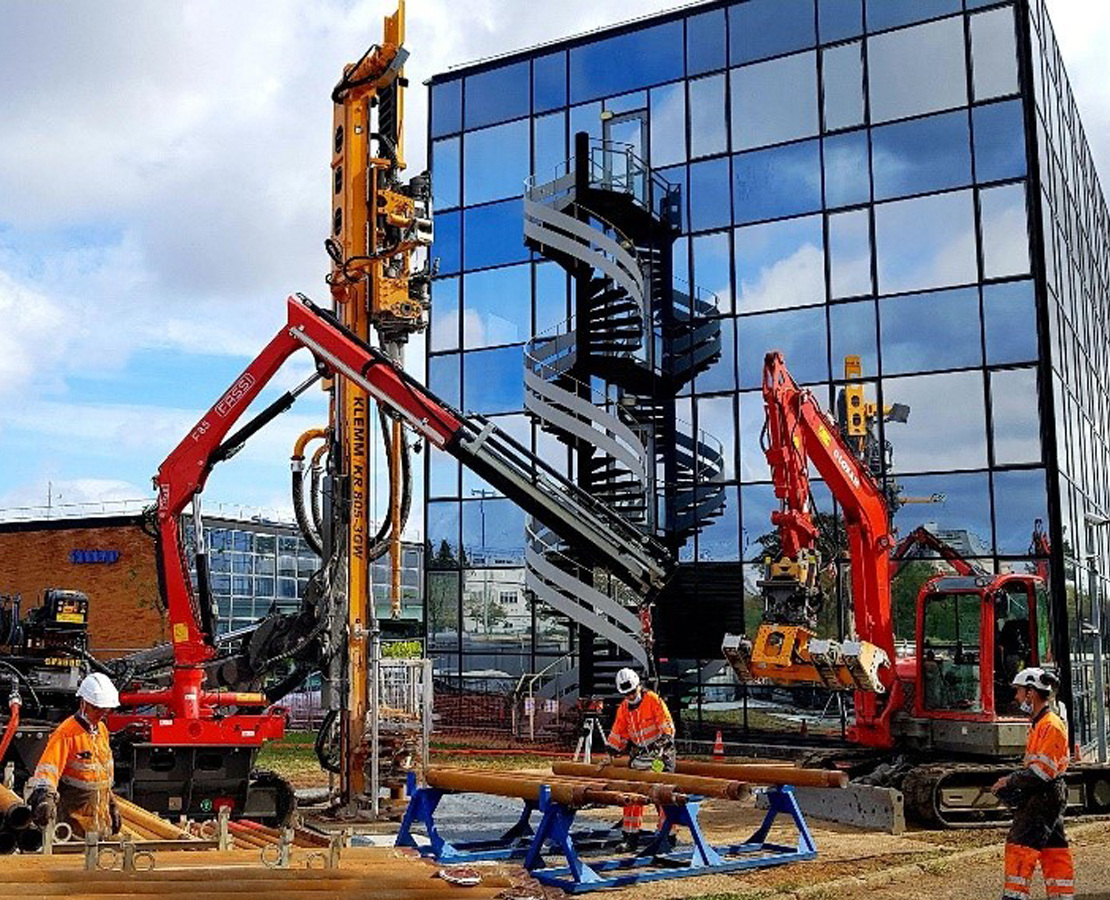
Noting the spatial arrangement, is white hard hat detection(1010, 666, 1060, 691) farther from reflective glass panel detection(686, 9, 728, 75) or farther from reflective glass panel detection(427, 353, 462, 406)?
reflective glass panel detection(427, 353, 462, 406)

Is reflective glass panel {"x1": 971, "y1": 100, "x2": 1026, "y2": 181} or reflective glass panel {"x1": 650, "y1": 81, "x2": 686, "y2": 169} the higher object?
reflective glass panel {"x1": 650, "y1": 81, "x2": 686, "y2": 169}

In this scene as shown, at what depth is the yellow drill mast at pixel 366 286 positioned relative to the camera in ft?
55.3

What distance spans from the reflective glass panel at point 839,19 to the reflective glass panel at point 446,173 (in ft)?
29.9

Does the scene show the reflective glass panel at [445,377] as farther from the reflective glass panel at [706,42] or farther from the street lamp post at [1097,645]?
the street lamp post at [1097,645]

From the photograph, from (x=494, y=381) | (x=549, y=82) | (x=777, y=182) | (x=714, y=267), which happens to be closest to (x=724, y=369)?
(x=714, y=267)

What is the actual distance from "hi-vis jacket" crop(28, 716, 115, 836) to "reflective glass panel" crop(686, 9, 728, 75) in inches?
860

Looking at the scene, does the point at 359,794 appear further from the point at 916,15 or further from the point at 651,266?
the point at 916,15

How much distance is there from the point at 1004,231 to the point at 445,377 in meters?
12.8

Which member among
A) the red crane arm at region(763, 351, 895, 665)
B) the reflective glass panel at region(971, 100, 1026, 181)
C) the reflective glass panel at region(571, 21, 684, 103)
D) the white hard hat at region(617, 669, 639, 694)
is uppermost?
the reflective glass panel at region(571, 21, 684, 103)

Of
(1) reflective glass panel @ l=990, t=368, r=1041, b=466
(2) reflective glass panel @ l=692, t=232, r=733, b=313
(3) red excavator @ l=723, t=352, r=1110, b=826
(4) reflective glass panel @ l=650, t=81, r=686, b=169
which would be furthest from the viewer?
(4) reflective glass panel @ l=650, t=81, r=686, b=169

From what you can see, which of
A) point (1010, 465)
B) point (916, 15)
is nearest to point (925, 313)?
point (1010, 465)

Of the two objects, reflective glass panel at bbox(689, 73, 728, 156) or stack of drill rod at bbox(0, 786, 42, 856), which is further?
reflective glass panel at bbox(689, 73, 728, 156)

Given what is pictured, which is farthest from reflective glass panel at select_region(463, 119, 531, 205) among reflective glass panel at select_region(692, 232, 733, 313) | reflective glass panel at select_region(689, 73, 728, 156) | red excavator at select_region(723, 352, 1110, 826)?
red excavator at select_region(723, 352, 1110, 826)

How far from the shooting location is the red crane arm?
16.6 m
